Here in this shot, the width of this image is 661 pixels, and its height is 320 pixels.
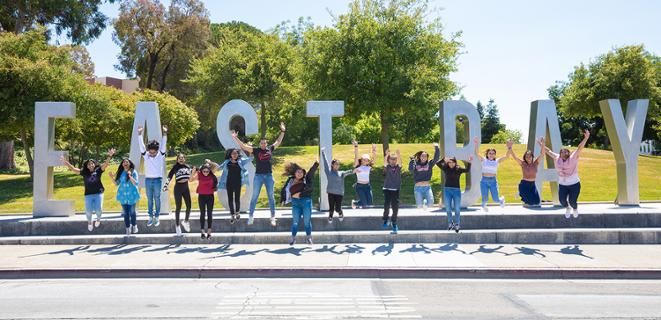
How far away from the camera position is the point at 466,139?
13977 mm

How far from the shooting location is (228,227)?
11867 millimetres

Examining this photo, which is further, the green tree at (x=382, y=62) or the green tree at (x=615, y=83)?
the green tree at (x=615, y=83)

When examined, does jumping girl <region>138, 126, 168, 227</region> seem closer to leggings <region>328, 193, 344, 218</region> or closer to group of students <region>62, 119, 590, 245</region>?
group of students <region>62, 119, 590, 245</region>

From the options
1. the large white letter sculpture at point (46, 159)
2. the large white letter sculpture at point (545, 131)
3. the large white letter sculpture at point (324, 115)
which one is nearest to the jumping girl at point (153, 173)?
the large white letter sculpture at point (46, 159)

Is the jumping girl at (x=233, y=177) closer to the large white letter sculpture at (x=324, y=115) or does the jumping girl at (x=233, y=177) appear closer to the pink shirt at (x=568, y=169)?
the large white letter sculpture at (x=324, y=115)

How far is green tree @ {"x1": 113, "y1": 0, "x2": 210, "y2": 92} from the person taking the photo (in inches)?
1732

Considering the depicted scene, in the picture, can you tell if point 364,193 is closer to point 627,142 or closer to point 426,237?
point 426,237

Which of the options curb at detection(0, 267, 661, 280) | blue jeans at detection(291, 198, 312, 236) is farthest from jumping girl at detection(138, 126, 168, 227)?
blue jeans at detection(291, 198, 312, 236)

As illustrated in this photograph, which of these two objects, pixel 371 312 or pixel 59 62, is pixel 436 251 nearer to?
pixel 371 312

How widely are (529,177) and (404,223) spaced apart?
3.88 metres

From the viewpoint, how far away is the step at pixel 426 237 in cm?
1074

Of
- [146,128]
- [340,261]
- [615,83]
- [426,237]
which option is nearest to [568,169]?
[426,237]

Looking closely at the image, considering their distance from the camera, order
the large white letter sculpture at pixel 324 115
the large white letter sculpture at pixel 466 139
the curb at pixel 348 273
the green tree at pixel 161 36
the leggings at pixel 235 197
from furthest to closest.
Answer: the green tree at pixel 161 36, the large white letter sculpture at pixel 466 139, the large white letter sculpture at pixel 324 115, the leggings at pixel 235 197, the curb at pixel 348 273

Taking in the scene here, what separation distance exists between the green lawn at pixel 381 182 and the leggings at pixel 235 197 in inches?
267
